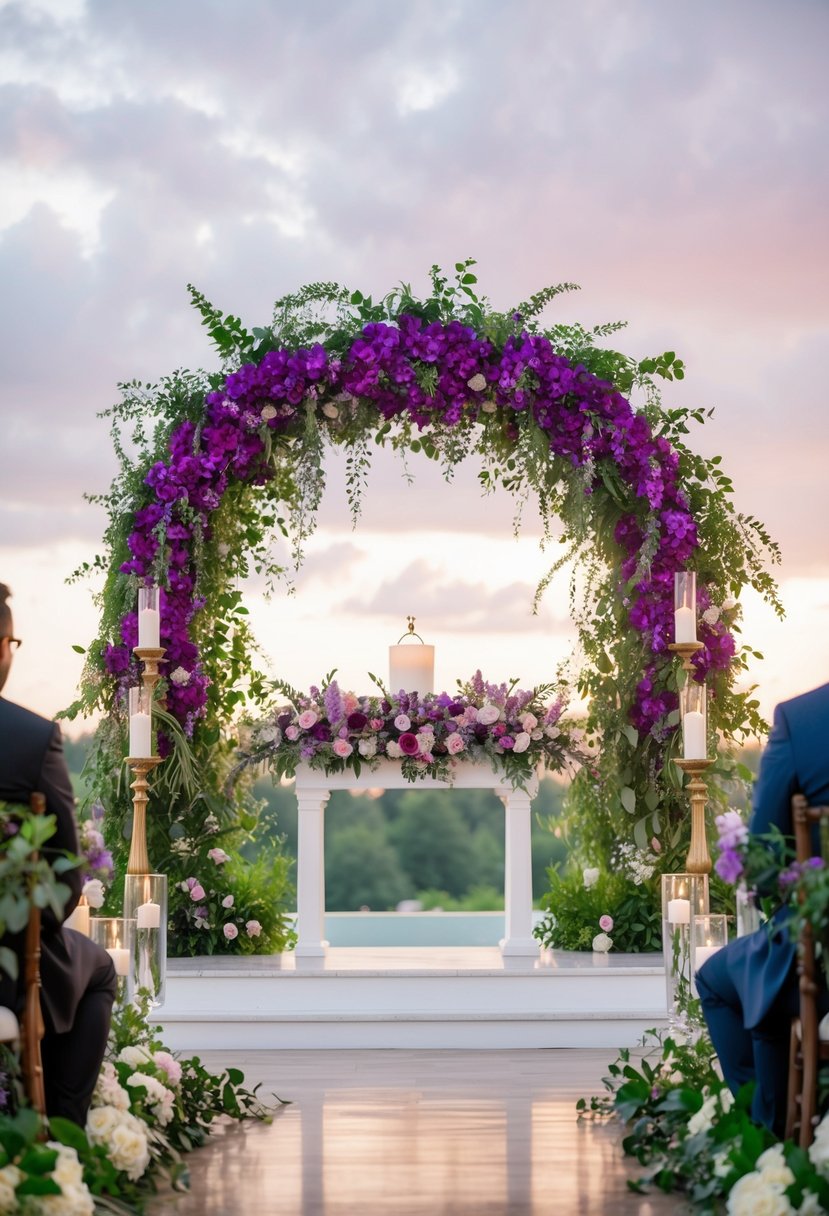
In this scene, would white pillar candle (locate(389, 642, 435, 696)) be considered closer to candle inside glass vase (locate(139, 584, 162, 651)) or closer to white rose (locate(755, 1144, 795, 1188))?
candle inside glass vase (locate(139, 584, 162, 651))

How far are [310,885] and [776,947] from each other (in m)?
3.08

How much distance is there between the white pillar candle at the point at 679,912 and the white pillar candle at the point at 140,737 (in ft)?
5.07

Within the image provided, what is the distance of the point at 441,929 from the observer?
743 centimetres

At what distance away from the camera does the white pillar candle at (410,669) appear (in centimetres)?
598

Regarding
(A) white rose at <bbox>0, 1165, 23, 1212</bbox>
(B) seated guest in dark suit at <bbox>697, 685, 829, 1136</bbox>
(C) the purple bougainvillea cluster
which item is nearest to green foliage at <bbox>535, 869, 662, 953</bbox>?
(C) the purple bougainvillea cluster

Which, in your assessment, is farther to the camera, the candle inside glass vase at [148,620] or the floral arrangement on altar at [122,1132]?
the candle inside glass vase at [148,620]

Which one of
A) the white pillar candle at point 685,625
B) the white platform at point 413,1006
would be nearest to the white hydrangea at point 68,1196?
the white pillar candle at point 685,625

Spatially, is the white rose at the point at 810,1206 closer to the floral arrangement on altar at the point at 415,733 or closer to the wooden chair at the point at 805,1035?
→ the wooden chair at the point at 805,1035

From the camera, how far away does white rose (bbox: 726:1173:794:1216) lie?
104 inches

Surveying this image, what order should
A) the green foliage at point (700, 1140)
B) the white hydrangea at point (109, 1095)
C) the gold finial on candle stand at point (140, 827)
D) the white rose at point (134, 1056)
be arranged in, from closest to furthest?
the green foliage at point (700, 1140) → the white hydrangea at point (109, 1095) → the white rose at point (134, 1056) → the gold finial on candle stand at point (140, 827)

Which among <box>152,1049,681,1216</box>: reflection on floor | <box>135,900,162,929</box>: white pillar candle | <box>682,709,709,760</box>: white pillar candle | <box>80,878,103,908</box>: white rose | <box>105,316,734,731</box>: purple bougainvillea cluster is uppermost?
<box>105,316,734,731</box>: purple bougainvillea cluster

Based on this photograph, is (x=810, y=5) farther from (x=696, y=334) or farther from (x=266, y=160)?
(x=266, y=160)

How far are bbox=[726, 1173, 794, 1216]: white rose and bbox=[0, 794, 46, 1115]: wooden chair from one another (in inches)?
48.3

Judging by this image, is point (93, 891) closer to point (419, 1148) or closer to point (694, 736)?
point (419, 1148)
